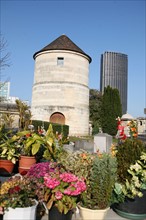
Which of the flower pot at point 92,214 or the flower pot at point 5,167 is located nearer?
the flower pot at point 92,214

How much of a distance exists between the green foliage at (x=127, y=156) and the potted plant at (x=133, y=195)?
14 centimetres

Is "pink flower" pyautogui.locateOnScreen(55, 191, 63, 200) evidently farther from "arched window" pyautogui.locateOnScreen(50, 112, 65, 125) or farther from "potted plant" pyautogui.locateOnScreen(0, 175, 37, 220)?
"arched window" pyautogui.locateOnScreen(50, 112, 65, 125)

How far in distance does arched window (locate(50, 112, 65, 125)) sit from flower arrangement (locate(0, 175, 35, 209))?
22.1 m

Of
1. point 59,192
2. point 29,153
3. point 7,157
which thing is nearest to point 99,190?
point 59,192

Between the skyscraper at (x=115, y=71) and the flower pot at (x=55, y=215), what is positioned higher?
the skyscraper at (x=115, y=71)

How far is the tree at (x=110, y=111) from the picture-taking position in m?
30.4

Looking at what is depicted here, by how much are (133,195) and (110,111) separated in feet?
91.4

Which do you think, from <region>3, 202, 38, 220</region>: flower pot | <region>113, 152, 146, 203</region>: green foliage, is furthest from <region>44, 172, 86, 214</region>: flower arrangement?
<region>113, 152, 146, 203</region>: green foliage

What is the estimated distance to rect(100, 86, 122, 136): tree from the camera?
30.4m

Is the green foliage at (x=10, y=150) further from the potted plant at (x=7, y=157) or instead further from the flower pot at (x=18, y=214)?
the flower pot at (x=18, y=214)

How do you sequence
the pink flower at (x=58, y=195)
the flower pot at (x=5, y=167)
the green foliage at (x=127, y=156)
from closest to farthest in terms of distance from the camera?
the pink flower at (x=58, y=195)
the green foliage at (x=127, y=156)
the flower pot at (x=5, y=167)

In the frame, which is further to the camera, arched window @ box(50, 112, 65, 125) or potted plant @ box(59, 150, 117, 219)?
arched window @ box(50, 112, 65, 125)

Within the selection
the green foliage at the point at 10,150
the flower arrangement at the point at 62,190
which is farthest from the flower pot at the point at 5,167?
the flower arrangement at the point at 62,190

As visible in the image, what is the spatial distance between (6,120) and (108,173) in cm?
1114
